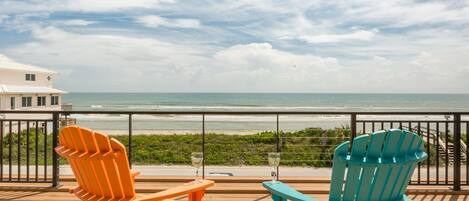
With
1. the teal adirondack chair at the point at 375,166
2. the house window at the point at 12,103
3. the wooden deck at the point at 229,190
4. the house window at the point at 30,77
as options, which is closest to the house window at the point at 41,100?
the house window at the point at 30,77

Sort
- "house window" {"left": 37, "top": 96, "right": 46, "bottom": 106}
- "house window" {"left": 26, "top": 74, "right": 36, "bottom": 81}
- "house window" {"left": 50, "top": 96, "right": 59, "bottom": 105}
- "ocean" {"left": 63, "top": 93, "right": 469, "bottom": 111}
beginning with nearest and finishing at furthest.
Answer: "house window" {"left": 26, "top": 74, "right": 36, "bottom": 81}
"house window" {"left": 37, "top": 96, "right": 46, "bottom": 106}
"house window" {"left": 50, "top": 96, "right": 59, "bottom": 105}
"ocean" {"left": 63, "top": 93, "right": 469, "bottom": 111}

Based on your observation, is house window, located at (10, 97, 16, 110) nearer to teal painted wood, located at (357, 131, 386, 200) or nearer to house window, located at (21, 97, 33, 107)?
house window, located at (21, 97, 33, 107)

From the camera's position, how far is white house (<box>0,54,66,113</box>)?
2861 cm

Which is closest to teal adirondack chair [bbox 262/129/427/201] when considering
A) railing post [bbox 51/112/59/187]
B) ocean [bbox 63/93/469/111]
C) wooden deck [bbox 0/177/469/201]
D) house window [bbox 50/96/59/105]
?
wooden deck [bbox 0/177/469/201]

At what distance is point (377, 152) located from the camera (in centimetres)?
262

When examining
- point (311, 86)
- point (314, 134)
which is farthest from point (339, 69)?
point (314, 134)

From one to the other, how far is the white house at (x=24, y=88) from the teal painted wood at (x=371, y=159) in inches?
1101

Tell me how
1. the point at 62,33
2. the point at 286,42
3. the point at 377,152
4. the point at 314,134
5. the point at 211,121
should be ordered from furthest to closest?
the point at 286,42 < the point at 62,33 < the point at 211,121 < the point at 314,134 < the point at 377,152

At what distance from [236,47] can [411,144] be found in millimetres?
41366

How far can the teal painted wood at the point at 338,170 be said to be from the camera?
263 centimetres

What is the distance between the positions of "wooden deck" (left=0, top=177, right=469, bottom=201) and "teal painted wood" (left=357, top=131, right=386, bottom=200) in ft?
6.39

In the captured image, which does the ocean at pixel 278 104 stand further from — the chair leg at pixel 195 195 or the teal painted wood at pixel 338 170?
the teal painted wood at pixel 338 170

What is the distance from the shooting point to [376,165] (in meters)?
2.59

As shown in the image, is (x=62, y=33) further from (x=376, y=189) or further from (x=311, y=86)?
(x=376, y=189)
